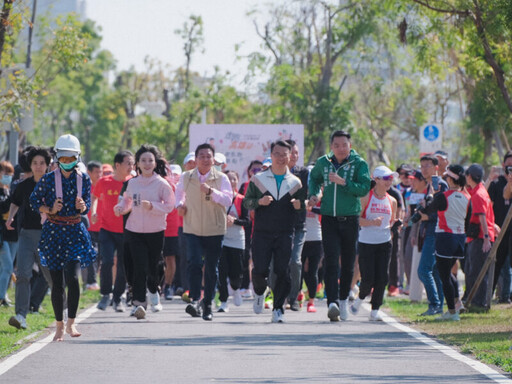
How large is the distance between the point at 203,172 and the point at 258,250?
120 centimetres

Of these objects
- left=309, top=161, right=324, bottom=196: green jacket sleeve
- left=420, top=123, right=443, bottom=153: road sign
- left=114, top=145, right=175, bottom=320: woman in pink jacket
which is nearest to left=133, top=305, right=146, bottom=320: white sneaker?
left=114, top=145, right=175, bottom=320: woman in pink jacket

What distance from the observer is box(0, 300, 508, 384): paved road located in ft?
31.7

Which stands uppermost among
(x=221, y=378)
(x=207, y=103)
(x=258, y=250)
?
(x=207, y=103)

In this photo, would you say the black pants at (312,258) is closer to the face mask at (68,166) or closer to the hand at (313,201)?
the hand at (313,201)

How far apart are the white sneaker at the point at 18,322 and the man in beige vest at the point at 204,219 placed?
222cm

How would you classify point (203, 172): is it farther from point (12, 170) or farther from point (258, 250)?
point (12, 170)

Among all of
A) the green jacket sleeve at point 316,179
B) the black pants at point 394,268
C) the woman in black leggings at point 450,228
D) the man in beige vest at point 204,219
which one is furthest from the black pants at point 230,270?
the black pants at point 394,268

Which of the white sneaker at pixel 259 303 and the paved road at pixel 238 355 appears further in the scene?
the white sneaker at pixel 259 303

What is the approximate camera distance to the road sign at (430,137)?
25.2 metres

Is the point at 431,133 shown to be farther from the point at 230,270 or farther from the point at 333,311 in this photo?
the point at 333,311

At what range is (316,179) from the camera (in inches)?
584

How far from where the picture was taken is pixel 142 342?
12367 millimetres

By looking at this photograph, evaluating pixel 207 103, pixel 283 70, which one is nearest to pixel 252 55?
pixel 283 70

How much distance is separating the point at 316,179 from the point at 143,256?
7.25 feet
